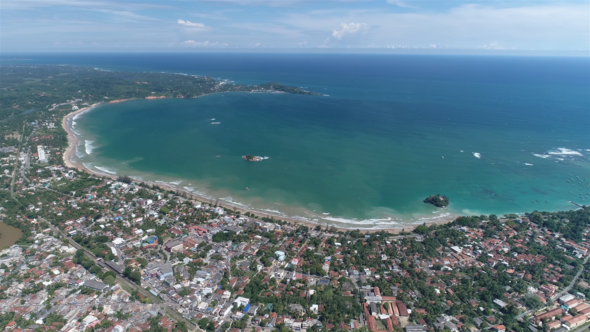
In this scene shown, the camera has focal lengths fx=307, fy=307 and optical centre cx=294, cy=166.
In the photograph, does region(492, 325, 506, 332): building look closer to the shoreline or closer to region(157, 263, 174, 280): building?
the shoreline

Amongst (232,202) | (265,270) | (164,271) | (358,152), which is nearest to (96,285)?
(164,271)

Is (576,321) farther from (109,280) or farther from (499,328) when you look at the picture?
(109,280)

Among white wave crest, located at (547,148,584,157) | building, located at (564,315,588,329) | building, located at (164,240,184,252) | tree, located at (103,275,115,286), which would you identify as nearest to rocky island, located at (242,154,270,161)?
building, located at (164,240,184,252)

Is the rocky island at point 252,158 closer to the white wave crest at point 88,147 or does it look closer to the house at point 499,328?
the white wave crest at point 88,147

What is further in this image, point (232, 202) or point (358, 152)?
point (358, 152)

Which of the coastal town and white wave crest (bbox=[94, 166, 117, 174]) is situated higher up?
white wave crest (bbox=[94, 166, 117, 174])
